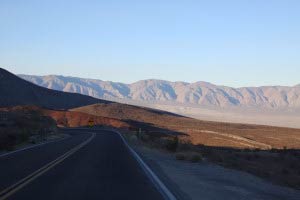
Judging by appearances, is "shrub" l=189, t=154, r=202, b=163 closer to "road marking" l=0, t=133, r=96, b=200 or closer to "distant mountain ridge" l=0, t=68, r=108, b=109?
"road marking" l=0, t=133, r=96, b=200

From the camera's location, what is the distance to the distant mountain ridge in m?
147

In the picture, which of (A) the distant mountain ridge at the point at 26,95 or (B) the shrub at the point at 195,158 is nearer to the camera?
(B) the shrub at the point at 195,158

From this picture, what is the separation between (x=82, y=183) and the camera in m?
17.2

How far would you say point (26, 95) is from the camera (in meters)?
159

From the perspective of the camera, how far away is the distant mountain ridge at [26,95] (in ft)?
483

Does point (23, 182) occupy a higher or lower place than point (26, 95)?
lower

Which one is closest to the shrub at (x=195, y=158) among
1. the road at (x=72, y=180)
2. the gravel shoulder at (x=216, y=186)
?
the gravel shoulder at (x=216, y=186)

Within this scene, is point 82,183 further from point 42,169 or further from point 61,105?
point 61,105

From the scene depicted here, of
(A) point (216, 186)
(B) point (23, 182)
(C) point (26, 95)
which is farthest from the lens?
(C) point (26, 95)

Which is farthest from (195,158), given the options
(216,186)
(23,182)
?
(23,182)

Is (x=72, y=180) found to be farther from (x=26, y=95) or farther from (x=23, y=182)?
Result: (x=26, y=95)

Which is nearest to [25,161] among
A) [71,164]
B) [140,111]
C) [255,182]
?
[71,164]

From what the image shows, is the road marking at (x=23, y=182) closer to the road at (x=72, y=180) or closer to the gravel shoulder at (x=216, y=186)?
the road at (x=72, y=180)

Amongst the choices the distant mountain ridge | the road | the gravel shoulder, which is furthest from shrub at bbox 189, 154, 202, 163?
the distant mountain ridge
